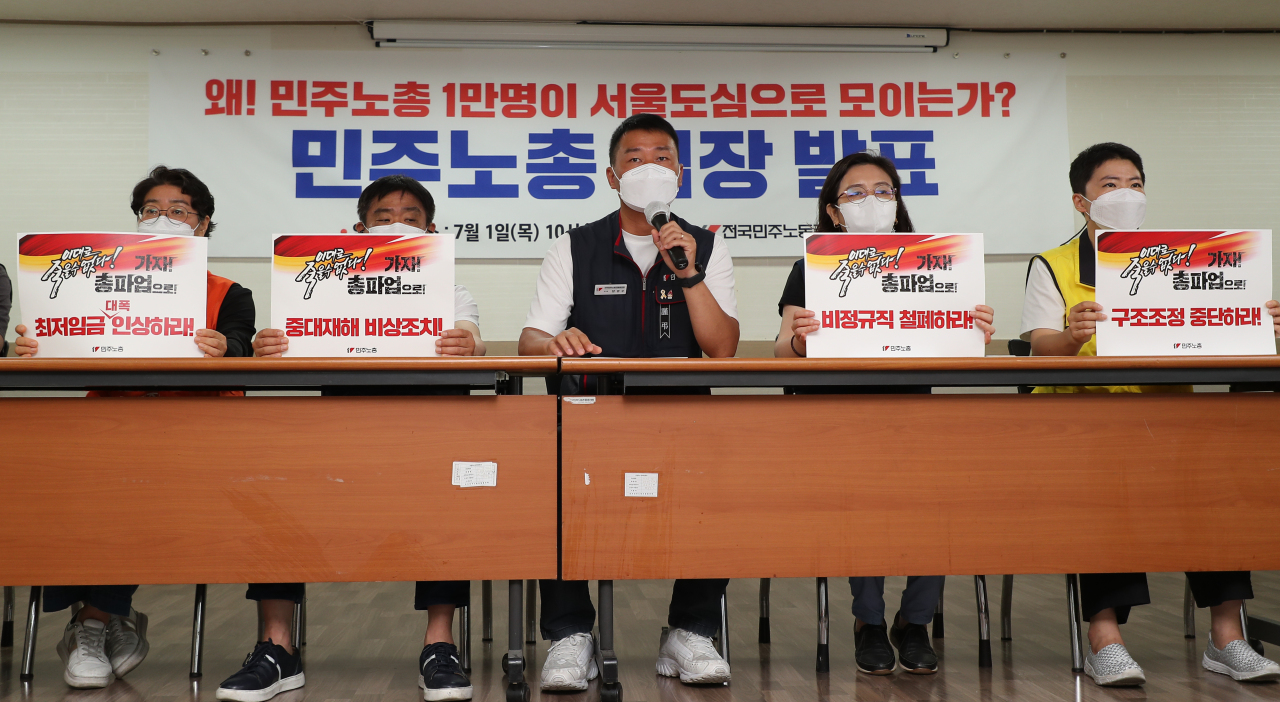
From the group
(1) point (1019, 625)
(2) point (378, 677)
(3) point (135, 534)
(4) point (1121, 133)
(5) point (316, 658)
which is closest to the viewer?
(3) point (135, 534)

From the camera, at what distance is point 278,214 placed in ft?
12.5

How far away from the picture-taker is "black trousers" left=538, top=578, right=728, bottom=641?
6.03ft

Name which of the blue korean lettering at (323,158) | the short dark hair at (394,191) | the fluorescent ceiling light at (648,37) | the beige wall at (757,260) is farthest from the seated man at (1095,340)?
the blue korean lettering at (323,158)

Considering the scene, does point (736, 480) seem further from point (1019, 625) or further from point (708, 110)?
point (708, 110)

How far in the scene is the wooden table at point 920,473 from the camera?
1.62 meters

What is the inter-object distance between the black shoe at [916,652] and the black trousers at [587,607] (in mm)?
447

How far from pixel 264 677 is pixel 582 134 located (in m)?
2.76

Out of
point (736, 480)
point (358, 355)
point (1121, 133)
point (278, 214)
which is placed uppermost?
point (1121, 133)

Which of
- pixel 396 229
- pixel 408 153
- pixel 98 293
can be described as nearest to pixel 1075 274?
pixel 396 229

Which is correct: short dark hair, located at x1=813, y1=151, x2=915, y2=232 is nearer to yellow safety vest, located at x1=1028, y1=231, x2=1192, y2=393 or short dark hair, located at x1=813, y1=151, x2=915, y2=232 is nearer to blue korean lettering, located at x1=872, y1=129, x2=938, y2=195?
yellow safety vest, located at x1=1028, y1=231, x2=1192, y2=393

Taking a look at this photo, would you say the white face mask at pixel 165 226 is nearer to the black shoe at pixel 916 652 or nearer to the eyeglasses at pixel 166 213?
the eyeglasses at pixel 166 213

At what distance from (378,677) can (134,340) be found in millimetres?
902

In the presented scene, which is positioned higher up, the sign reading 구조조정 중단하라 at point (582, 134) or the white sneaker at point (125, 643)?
the sign reading 구조조정 중단하라 at point (582, 134)

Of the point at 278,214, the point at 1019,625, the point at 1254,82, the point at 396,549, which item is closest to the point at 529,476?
the point at 396,549
